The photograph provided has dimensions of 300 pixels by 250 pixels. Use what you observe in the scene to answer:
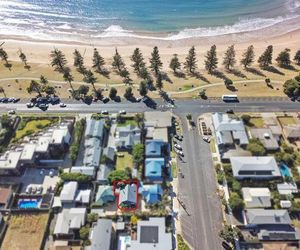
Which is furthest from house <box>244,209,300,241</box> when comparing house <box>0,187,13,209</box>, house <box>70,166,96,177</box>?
house <box>0,187,13,209</box>

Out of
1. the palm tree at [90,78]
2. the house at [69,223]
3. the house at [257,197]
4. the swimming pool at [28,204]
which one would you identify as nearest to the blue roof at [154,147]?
the house at [69,223]

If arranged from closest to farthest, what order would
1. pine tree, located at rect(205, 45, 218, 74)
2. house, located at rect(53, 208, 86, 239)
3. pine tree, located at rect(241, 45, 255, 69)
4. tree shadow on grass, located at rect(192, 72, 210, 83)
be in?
1. house, located at rect(53, 208, 86, 239)
2. tree shadow on grass, located at rect(192, 72, 210, 83)
3. pine tree, located at rect(205, 45, 218, 74)
4. pine tree, located at rect(241, 45, 255, 69)

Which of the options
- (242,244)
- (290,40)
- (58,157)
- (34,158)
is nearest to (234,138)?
(242,244)

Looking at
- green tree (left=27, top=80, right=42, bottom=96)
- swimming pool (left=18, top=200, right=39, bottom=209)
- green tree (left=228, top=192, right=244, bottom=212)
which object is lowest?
green tree (left=228, top=192, right=244, bottom=212)

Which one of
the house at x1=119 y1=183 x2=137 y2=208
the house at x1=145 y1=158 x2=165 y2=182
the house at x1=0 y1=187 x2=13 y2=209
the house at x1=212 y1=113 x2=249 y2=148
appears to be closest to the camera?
the house at x1=119 y1=183 x2=137 y2=208

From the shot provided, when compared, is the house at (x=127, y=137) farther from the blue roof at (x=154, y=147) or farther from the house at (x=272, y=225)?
the house at (x=272, y=225)

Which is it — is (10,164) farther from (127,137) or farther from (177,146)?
(177,146)

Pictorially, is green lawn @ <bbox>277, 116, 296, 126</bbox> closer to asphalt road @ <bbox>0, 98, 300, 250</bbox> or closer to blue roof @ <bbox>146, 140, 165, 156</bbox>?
A: asphalt road @ <bbox>0, 98, 300, 250</bbox>

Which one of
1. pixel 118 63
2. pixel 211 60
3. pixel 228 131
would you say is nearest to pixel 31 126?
pixel 118 63

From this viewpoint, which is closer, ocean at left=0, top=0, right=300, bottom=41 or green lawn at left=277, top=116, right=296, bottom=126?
green lawn at left=277, top=116, right=296, bottom=126
